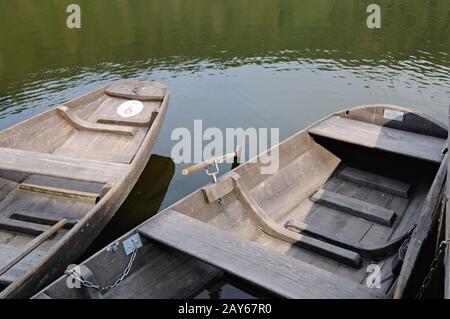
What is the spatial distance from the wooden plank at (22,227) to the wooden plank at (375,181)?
5.41 m

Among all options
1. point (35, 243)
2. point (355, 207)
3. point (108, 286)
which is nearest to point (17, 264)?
point (35, 243)

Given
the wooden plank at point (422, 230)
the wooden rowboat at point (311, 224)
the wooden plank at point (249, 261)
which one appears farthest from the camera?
the wooden rowboat at point (311, 224)

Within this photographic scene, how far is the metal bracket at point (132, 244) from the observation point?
5.16 m

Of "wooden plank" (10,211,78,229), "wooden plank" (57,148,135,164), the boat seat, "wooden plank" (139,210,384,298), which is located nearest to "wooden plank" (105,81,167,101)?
"wooden plank" (57,148,135,164)

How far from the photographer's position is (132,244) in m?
5.21

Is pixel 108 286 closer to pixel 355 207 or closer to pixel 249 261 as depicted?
pixel 249 261

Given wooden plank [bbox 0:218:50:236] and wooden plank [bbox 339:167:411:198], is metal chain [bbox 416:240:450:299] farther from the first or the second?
wooden plank [bbox 0:218:50:236]

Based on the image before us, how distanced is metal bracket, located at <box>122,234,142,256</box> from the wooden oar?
1787mm

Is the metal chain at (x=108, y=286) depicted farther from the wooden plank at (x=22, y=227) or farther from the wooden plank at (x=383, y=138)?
the wooden plank at (x=383, y=138)

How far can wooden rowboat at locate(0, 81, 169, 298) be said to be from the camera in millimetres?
5824

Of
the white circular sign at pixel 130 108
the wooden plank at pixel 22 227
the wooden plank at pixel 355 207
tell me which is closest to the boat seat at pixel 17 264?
the wooden plank at pixel 22 227

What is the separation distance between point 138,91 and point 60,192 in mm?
4161

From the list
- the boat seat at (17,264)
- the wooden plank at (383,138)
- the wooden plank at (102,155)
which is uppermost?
the wooden plank at (383,138)
